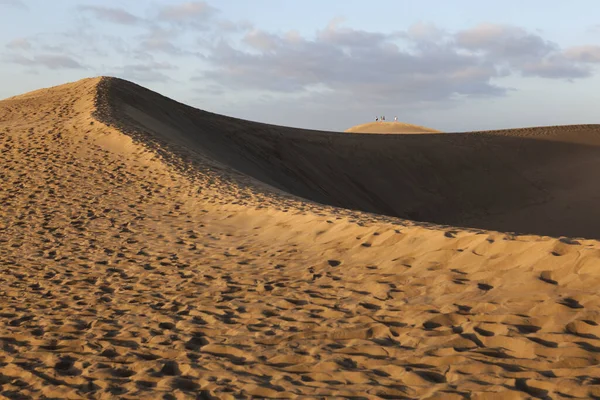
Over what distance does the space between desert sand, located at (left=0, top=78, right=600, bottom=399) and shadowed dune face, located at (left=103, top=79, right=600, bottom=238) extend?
5208mm

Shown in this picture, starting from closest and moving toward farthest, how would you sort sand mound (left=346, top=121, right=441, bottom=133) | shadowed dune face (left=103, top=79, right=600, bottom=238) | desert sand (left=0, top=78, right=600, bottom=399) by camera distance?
desert sand (left=0, top=78, right=600, bottom=399) < shadowed dune face (left=103, top=79, right=600, bottom=238) < sand mound (left=346, top=121, right=441, bottom=133)

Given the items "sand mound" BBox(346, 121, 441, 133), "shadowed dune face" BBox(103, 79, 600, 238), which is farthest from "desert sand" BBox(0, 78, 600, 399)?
"sand mound" BBox(346, 121, 441, 133)

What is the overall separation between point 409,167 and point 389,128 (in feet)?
67.2

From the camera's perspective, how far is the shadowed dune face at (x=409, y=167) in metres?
19.8

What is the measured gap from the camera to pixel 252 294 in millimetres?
5867

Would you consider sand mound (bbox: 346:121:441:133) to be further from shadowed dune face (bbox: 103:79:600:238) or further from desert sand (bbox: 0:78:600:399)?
desert sand (bbox: 0:78:600:399)

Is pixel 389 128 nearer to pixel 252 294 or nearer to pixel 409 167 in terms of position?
pixel 409 167

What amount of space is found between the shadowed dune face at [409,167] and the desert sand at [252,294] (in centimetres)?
521

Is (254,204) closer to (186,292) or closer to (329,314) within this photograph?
(186,292)

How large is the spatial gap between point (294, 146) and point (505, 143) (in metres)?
12.2

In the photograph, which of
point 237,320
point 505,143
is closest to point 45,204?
point 237,320

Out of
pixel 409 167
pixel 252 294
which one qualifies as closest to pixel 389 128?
pixel 409 167

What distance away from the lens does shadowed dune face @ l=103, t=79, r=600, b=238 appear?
64.8 feet

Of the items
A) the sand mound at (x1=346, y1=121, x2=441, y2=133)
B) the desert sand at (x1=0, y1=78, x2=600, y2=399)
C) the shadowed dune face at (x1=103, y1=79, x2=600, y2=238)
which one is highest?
the sand mound at (x1=346, y1=121, x2=441, y2=133)
